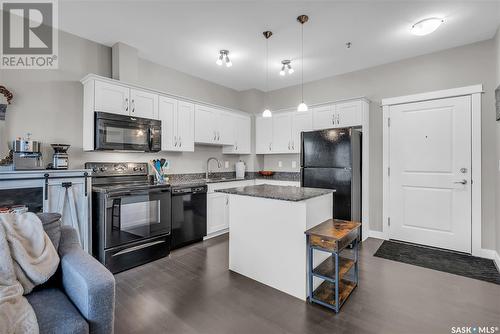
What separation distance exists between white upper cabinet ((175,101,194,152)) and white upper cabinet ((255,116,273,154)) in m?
1.69

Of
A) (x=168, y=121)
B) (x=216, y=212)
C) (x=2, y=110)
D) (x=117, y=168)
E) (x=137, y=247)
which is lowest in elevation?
(x=137, y=247)

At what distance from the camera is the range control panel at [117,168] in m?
Result: 3.23

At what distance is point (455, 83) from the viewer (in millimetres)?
3469

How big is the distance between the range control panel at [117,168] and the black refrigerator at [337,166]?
256 cm

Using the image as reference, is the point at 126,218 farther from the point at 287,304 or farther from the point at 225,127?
the point at 225,127

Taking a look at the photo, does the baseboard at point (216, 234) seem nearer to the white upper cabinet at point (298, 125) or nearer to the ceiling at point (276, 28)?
the white upper cabinet at point (298, 125)

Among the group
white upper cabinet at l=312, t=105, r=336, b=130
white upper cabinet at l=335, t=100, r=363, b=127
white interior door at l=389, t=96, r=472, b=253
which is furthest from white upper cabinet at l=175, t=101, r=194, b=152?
white interior door at l=389, t=96, r=472, b=253

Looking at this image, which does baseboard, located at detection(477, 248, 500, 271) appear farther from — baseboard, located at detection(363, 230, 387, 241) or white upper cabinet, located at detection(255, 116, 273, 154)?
white upper cabinet, located at detection(255, 116, 273, 154)

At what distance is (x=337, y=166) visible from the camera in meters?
3.72

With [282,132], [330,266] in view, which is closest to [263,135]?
[282,132]

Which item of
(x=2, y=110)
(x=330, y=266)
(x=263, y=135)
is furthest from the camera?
(x=263, y=135)

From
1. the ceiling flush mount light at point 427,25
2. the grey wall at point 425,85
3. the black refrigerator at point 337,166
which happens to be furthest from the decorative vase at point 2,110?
the ceiling flush mount light at point 427,25

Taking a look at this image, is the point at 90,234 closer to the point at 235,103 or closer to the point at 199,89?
the point at 199,89

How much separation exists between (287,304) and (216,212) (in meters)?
→ 2.21
